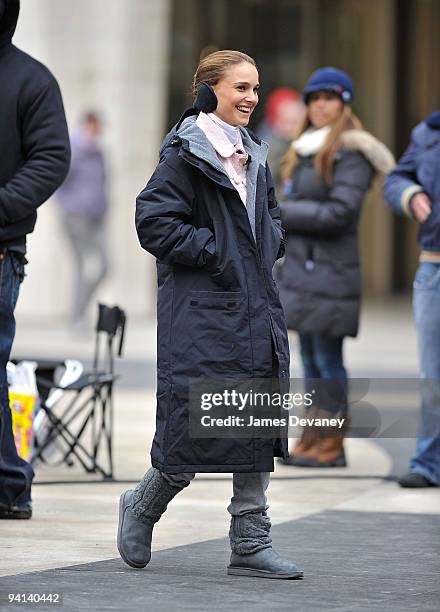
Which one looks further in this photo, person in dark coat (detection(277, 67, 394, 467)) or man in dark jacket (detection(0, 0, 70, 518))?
person in dark coat (detection(277, 67, 394, 467))

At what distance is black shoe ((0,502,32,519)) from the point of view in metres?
6.89

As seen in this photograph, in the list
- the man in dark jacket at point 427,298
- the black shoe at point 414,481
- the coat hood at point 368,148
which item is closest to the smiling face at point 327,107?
the coat hood at point 368,148

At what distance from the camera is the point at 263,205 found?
595 cm

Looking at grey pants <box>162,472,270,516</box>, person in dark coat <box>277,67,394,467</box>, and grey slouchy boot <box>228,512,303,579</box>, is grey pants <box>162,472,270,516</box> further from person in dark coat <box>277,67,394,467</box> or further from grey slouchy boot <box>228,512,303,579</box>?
person in dark coat <box>277,67,394,467</box>

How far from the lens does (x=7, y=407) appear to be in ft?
22.5

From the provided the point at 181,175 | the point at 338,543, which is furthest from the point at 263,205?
the point at 338,543

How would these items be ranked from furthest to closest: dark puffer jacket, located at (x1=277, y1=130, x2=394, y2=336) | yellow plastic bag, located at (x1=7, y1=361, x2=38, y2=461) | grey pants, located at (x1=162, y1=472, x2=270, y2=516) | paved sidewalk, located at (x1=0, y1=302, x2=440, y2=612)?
dark puffer jacket, located at (x1=277, y1=130, x2=394, y2=336), yellow plastic bag, located at (x1=7, y1=361, x2=38, y2=461), grey pants, located at (x1=162, y1=472, x2=270, y2=516), paved sidewalk, located at (x1=0, y1=302, x2=440, y2=612)

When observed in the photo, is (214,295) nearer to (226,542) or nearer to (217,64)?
(217,64)

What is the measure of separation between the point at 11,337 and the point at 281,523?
4.33 ft

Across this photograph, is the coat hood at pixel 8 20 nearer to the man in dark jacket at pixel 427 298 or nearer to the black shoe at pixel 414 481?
the man in dark jacket at pixel 427 298

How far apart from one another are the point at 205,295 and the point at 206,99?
69 cm

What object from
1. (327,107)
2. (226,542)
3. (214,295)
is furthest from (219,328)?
(327,107)

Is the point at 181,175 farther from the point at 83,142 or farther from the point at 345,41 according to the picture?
the point at 345,41

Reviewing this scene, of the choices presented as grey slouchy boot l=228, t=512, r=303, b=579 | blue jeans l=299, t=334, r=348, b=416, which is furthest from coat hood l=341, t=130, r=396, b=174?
grey slouchy boot l=228, t=512, r=303, b=579
